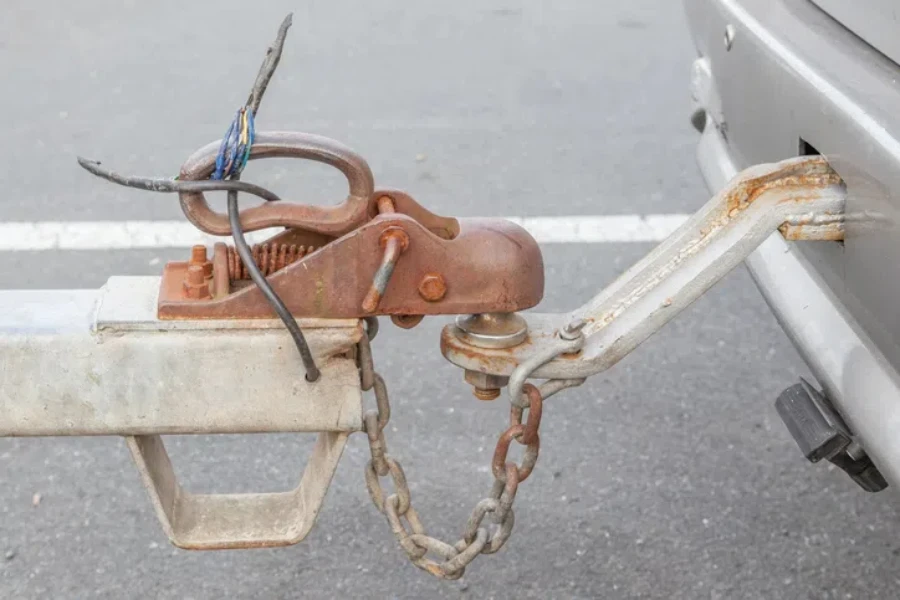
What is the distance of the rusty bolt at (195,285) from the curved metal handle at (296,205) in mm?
61

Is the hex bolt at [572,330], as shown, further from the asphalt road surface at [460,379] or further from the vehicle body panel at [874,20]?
the asphalt road surface at [460,379]

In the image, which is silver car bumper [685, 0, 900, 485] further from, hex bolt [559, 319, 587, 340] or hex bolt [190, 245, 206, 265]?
hex bolt [190, 245, 206, 265]

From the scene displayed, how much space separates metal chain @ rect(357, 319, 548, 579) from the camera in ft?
5.21

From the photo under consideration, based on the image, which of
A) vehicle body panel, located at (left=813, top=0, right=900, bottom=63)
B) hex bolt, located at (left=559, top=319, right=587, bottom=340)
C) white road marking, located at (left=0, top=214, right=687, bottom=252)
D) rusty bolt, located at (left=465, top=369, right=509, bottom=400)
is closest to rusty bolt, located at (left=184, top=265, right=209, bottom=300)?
rusty bolt, located at (left=465, top=369, right=509, bottom=400)

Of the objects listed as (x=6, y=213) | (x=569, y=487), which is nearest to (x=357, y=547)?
(x=569, y=487)

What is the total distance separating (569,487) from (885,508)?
2.20 ft

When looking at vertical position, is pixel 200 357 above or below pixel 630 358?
above

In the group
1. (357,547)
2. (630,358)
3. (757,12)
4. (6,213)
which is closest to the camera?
Answer: (757,12)

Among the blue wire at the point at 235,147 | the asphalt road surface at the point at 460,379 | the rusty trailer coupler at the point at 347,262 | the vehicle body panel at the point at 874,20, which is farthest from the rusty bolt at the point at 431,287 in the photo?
the asphalt road surface at the point at 460,379

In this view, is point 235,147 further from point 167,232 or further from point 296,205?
point 167,232

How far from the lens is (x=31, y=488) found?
2.56 m

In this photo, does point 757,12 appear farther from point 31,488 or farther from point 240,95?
point 240,95

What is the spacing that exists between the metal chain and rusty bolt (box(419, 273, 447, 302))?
105 mm

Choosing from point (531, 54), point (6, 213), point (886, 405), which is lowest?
point (531, 54)
